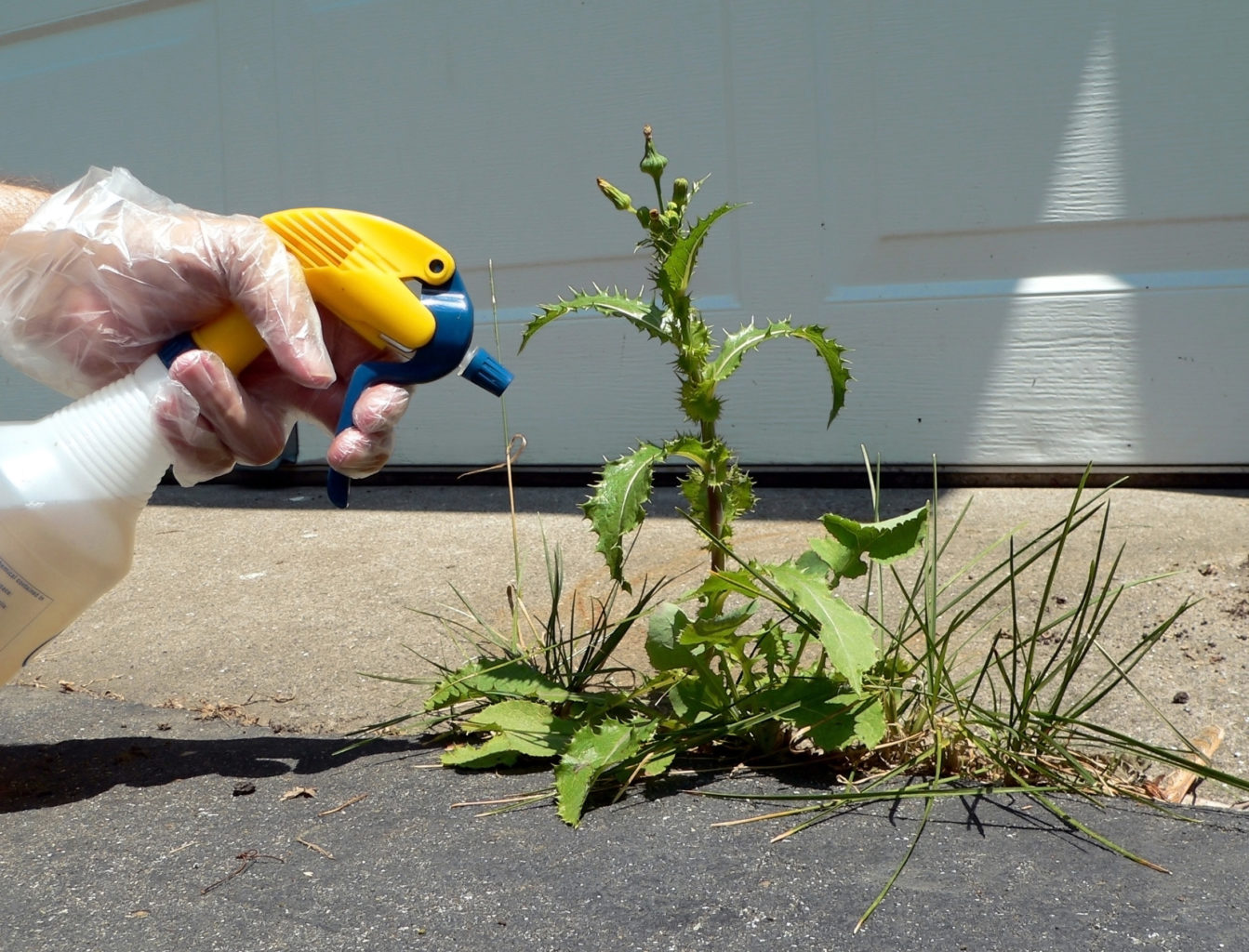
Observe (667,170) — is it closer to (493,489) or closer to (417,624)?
(493,489)

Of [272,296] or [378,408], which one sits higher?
[272,296]

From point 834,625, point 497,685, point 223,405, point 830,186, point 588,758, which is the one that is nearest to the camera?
point 834,625

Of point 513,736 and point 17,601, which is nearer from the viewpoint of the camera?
point 17,601

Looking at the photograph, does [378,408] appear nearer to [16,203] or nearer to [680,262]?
[680,262]

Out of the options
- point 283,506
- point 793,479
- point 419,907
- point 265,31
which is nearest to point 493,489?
point 283,506

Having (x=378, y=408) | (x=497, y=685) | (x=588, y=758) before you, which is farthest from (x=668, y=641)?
(x=378, y=408)

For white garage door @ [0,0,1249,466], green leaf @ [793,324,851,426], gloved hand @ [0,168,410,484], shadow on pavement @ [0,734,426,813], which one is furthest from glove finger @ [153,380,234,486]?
white garage door @ [0,0,1249,466]

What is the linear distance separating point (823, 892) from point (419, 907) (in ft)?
1.52

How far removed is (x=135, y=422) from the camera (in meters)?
1.62

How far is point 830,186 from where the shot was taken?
11.1ft

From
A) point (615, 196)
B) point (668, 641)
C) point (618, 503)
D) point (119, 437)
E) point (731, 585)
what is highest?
point (615, 196)

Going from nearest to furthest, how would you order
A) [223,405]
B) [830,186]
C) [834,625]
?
1. [834,625]
2. [223,405]
3. [830,186]

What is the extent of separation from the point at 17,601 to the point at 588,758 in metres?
0.83

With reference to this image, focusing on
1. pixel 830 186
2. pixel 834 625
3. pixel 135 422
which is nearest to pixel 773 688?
pixel 834 625
